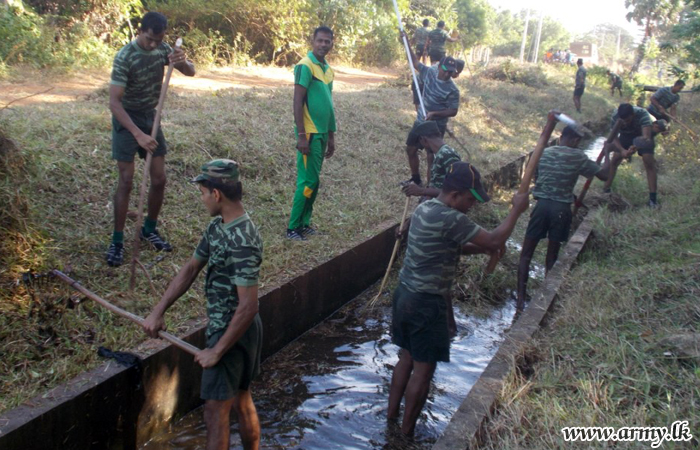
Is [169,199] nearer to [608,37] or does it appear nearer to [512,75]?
[512,75]

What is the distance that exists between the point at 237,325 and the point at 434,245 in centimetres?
139

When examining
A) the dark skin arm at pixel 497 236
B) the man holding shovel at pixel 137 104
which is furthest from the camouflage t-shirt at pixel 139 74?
the dark skin arm at pixel 497 236

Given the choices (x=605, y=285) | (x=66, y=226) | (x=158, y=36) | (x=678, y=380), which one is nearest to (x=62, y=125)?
(x=66, y=226)

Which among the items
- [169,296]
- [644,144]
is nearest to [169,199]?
[169,296]

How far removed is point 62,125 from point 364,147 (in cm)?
472

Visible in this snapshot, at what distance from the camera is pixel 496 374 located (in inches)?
173

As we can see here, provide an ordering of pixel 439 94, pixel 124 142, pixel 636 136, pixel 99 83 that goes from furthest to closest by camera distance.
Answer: pixel 99 83
pixel 636 136
pixel 439 94
pixel 124 142

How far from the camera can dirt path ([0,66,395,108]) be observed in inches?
357

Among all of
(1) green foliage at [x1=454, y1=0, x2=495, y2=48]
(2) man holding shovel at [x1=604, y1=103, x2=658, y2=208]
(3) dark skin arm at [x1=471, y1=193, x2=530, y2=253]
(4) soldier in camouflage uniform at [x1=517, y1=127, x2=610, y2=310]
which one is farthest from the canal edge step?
(1) green foliage at [x1=454, y1=0, x2=495, y2=48]

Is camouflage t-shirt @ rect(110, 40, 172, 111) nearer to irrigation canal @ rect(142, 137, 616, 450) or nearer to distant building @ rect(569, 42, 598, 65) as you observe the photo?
irrigation canal @ rect(142, 137, 616, 450)

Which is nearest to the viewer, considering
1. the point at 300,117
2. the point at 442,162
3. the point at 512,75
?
the point at 442,162

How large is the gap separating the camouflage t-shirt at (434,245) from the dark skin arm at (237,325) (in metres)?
1.22

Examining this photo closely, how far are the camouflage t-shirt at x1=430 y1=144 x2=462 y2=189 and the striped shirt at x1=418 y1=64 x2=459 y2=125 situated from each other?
7.41ft

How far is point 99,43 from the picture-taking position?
13.3 m
